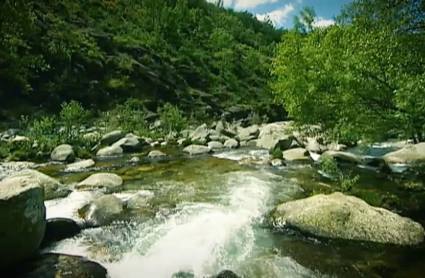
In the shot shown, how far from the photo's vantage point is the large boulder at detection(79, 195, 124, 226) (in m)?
10.6

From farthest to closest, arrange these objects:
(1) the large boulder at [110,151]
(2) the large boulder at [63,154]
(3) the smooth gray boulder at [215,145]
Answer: (3) the smooth gray boulder at [215,145], (1) the large boulder at [110,151], (2) the large boulder at [63,154]

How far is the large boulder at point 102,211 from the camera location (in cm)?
1063

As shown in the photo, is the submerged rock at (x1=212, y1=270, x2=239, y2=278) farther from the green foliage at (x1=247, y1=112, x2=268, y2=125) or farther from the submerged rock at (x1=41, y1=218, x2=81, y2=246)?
the green foliage at (x1=247, y1=112, x2=268, y2=125)

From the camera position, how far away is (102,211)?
11.1m

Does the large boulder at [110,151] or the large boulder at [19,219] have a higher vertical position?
the large boulder at [19,219]

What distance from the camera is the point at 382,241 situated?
8961 millimetres

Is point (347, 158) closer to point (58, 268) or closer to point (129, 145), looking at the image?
point (129, 145)

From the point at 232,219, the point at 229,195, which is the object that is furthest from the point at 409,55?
the point at 229,195

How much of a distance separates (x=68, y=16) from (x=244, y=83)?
40.1m

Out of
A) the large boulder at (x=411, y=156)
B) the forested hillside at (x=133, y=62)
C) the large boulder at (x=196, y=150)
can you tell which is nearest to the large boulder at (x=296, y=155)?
the large boulder at (x=411, y=156)

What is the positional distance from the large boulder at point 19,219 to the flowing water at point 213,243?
38.9 inches

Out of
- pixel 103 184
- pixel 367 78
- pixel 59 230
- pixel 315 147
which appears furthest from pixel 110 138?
pixel 367 78

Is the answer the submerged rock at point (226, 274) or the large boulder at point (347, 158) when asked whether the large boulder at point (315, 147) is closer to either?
the large boulder at point (347, 158)

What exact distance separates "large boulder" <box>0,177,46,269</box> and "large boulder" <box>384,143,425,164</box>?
18375mm
